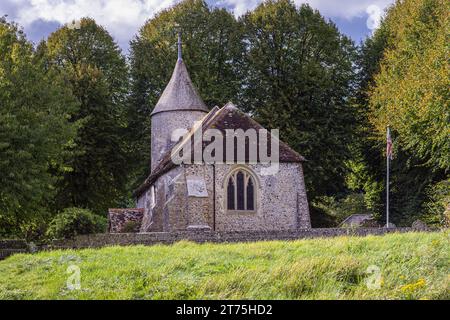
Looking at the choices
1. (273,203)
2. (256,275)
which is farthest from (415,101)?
(256,275)

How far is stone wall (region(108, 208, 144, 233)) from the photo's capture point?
36.9 meters

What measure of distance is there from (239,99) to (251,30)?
4.54 metres

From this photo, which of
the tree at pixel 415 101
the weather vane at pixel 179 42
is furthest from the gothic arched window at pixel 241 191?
the weather vane at pixel 179 42

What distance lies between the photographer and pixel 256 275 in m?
12.0

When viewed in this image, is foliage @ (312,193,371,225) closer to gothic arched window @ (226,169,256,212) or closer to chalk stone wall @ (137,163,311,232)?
chalk stone wall @ (137,163,311,232)

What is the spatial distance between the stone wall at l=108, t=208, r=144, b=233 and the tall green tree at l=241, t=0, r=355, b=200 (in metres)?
9.40

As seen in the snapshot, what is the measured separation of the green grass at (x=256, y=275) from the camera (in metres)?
10.9

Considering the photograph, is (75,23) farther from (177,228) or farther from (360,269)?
(360,269)

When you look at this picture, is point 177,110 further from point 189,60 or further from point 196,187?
point 196,187

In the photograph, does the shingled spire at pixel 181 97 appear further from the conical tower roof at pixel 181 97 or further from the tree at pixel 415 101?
the tree at pixel 415 101

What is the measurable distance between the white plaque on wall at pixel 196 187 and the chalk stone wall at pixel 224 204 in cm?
14

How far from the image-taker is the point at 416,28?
36.8m

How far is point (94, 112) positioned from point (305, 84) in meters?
12.6
